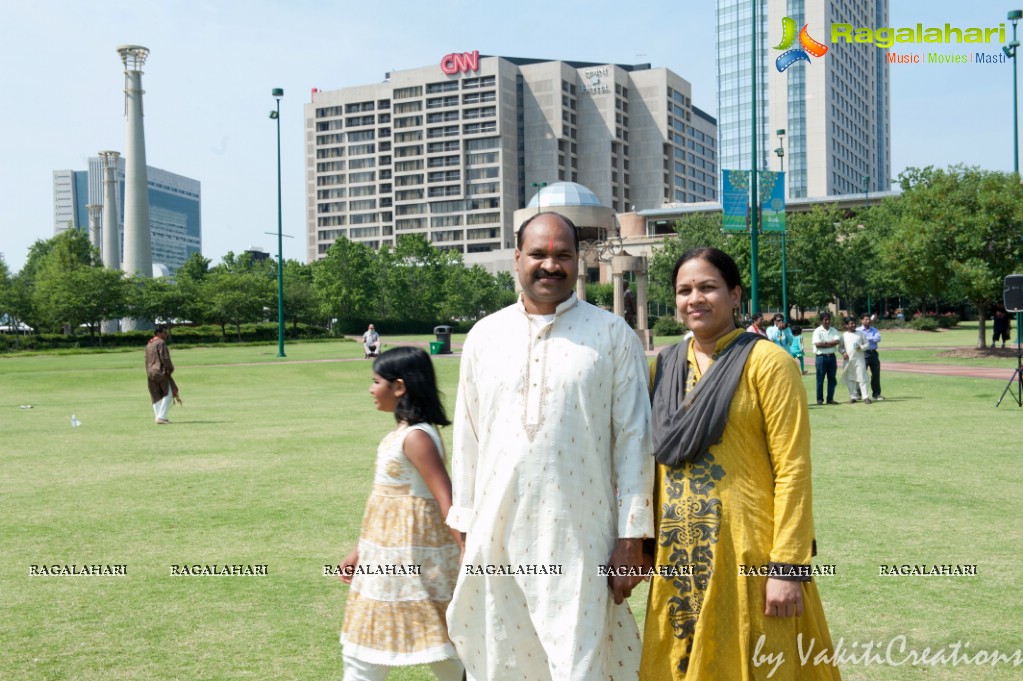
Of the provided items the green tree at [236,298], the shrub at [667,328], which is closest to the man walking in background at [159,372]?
the shrub at [667,328]

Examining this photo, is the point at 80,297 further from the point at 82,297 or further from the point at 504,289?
the point at 504,289

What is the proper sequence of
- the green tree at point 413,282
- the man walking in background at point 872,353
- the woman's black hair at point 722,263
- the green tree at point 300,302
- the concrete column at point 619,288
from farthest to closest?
the green tree at point 413,282
the green tree at point 300,302
the concrete column at point 619,288
the man walking in background at point 872,353
the woman's black hair at point 722,263

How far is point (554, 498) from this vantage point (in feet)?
9.95

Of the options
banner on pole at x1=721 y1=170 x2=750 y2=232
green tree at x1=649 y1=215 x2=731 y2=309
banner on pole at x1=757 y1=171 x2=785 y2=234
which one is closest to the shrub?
green tree at x1=649 y1=215 x2=731 y2=309

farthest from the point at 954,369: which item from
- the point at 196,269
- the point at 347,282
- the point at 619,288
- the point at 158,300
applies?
the point at 196,269

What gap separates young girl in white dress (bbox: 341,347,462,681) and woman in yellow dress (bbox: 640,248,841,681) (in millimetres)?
858

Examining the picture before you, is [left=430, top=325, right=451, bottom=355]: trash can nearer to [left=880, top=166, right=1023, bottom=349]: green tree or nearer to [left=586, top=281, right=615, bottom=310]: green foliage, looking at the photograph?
[left=880, top=166, right=1023, bottom=349]: green tree

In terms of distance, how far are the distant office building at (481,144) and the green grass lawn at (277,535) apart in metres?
108

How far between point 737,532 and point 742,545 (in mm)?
46

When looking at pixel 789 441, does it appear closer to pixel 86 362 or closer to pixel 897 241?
pixel 897 241

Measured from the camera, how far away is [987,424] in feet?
43.8

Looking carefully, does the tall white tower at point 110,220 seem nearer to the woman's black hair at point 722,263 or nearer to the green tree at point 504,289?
the green tree at point 504,289

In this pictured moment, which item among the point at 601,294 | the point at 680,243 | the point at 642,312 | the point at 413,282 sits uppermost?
the point at 680,243

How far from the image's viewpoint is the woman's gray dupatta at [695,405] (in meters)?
2.96
